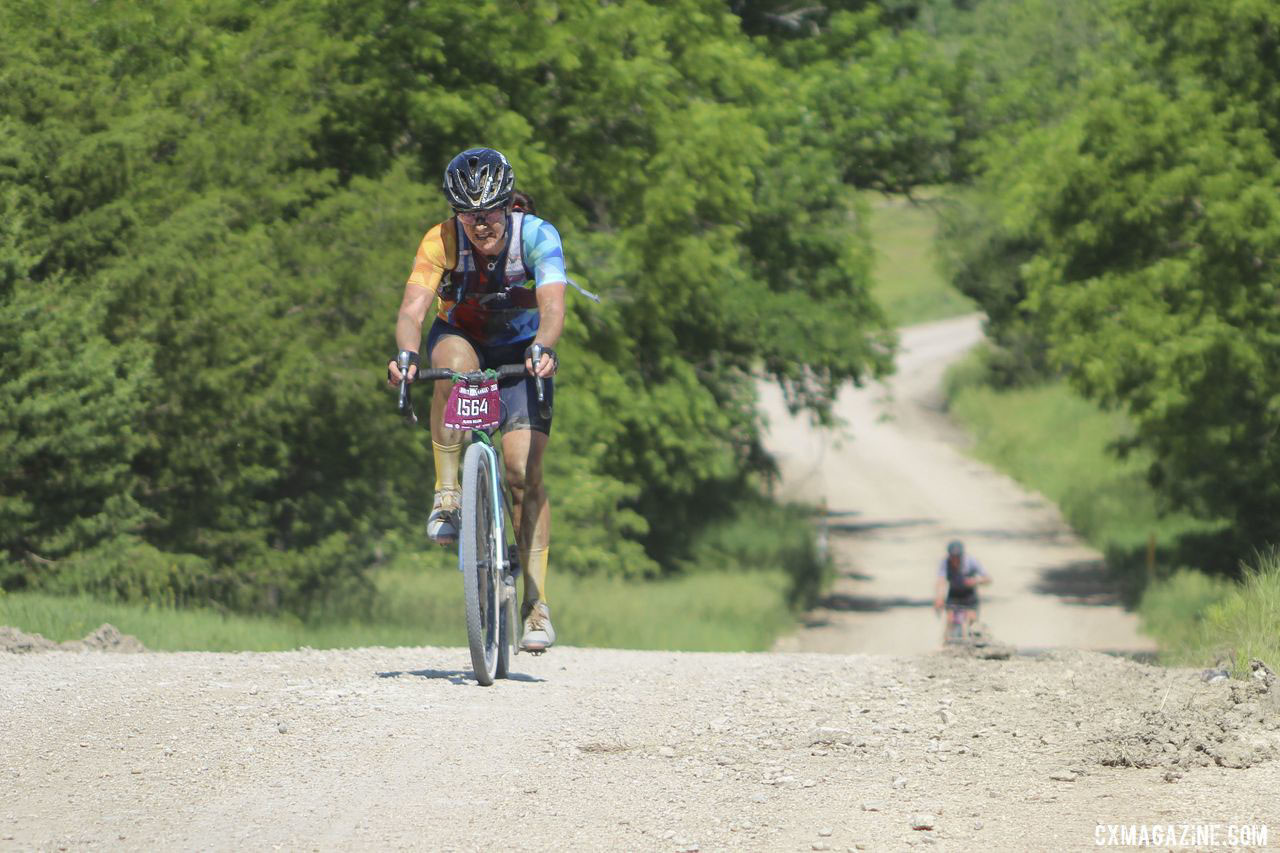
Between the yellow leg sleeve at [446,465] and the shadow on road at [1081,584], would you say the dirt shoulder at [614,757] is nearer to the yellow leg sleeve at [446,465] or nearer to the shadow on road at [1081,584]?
the yellow leg sleeve at [446,465]

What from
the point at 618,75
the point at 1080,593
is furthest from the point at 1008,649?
the point at 1080,593

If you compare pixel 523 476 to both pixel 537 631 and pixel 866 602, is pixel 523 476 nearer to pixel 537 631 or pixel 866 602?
pixel 537 631

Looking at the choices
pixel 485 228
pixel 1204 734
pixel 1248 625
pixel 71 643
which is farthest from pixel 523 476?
pixel 1248 625

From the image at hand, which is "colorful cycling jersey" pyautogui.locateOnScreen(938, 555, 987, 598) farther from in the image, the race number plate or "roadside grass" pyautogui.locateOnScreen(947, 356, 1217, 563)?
"roadside grass" pyautogui.locateOnScreen(947, 356, 1217, 563)

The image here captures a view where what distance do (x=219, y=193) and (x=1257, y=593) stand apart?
1130 centimetres

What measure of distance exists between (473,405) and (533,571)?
3.53 feet

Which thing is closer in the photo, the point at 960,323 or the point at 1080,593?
the point at 1080,593

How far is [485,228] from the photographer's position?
768 centimetres

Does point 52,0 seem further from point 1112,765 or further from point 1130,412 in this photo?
point 1130,412

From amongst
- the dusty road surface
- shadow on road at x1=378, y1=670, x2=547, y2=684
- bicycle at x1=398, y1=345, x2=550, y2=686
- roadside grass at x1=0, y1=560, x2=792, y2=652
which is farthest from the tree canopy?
bicycle at x1=398, y1=345, x2=550, y2=686

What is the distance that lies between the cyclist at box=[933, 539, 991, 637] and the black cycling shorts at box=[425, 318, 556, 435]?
1171 centimetres

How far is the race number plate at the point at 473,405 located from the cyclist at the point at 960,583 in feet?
39.6

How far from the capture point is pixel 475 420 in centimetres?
770

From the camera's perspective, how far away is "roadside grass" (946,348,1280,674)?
9.99m
